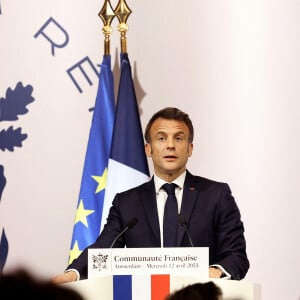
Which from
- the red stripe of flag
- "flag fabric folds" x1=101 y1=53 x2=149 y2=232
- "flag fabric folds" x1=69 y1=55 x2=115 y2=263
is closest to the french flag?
the red stripe of flag

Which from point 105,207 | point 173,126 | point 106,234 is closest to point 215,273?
point 106,234

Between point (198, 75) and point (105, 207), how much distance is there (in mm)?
1221

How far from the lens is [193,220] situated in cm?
345

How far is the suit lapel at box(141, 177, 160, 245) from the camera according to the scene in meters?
3.48

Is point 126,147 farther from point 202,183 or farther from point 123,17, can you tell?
point 202,183

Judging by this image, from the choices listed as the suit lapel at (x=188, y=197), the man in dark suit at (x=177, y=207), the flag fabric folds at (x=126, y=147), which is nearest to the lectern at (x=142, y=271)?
the man in dark suit at (x=177, y=207)

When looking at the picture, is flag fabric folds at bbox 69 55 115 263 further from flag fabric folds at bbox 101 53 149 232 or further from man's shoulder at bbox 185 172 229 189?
man's shoulder at bbox 185 172 229 189

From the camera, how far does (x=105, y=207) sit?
4.55 metres

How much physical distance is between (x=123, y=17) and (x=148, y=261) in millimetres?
2551

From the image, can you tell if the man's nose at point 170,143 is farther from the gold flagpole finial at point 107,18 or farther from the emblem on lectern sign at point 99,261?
the gold flagpole finial at point 107,18

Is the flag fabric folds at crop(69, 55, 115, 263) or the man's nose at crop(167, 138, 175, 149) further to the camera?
the flag fabric folds at crop(69, 55, 115, 263)

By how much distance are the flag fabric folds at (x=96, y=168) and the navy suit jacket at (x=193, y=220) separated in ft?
3.73

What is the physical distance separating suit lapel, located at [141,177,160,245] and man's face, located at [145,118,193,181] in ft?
0.30

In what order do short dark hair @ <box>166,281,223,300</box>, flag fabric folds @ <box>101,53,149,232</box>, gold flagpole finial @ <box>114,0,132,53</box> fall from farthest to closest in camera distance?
gold flagpole finial @ <box>114,0,132,53</box>, flag fabric folds @ <box>101,53,149,232</box>, short dark hair @ <box>166,281,223,300</box>
